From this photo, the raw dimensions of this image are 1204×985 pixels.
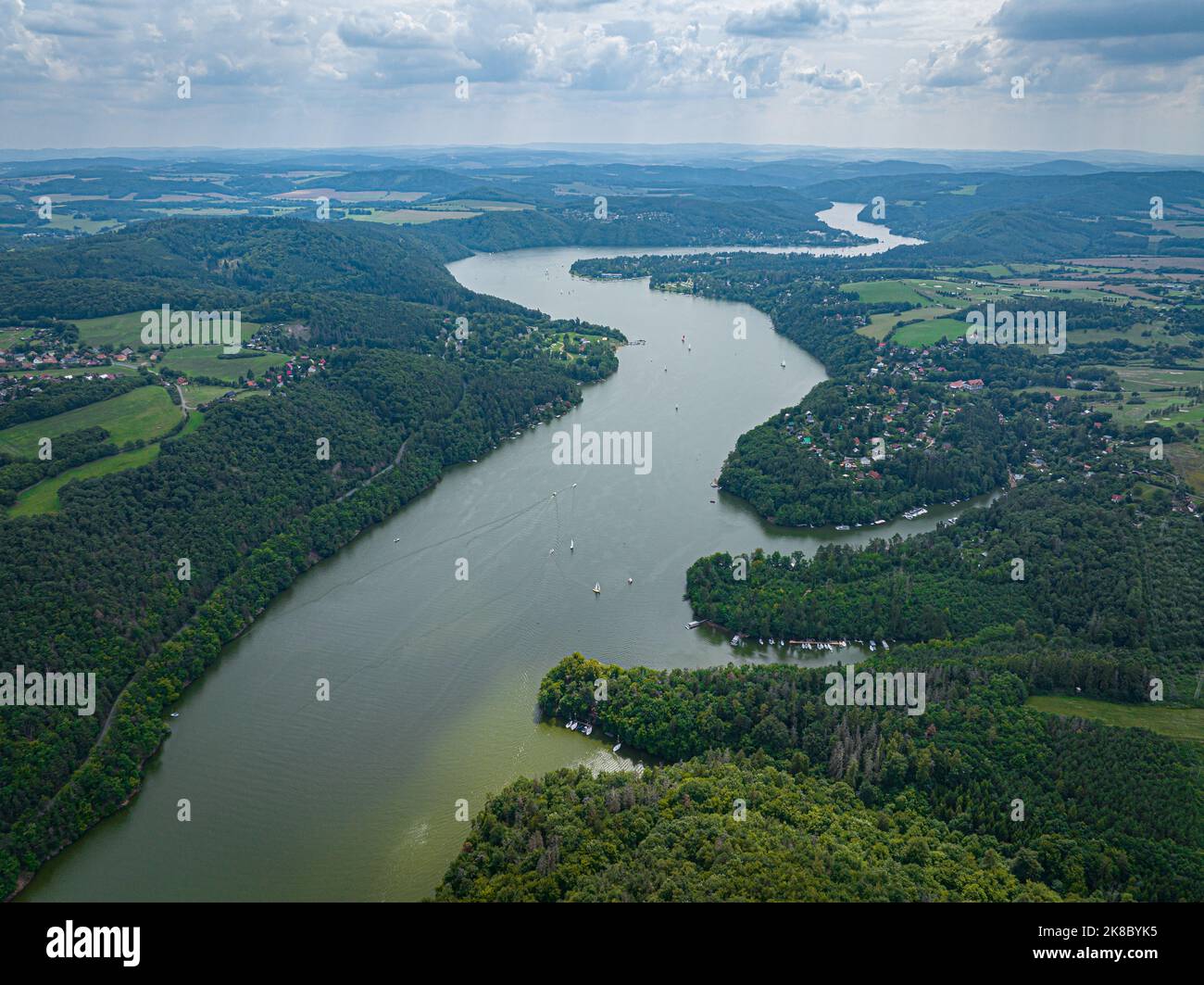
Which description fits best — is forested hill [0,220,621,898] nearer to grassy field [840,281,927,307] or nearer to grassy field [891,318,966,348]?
grassy field [891,318,966,348]

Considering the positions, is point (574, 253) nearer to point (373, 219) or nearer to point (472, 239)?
point (472, 239)

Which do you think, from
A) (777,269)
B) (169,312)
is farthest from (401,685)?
(777,269)

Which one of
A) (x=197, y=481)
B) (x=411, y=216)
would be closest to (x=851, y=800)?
(x=197, y=481)

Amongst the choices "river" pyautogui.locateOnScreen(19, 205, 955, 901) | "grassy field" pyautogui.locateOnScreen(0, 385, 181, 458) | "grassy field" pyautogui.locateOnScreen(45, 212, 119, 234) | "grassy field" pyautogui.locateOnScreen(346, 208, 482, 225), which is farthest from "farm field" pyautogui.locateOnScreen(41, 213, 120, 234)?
"river" pyautogui.locateOnScreen(19, 205, 955, 901)

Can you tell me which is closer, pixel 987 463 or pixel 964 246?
pixel 987 463

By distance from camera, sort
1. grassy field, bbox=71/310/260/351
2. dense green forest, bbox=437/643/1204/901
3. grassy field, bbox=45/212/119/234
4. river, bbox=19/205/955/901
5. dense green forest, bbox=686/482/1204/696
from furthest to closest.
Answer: grassy field, bbox=45/212/119/234 → grassy field, bbox=71/310/260/351 → dense green forest, bbox=686/482/1204/696 → river, bbox=19/205/955/901 → dense green forest, bbox=437/643/1204/901

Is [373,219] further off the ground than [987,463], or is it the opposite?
[373,219]

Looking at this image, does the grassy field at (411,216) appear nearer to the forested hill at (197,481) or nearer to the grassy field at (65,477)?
the forested hill at (197,481)
